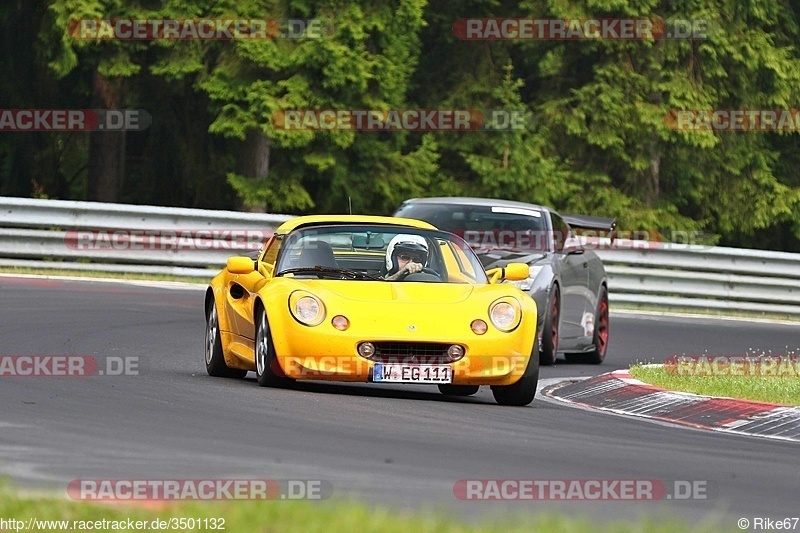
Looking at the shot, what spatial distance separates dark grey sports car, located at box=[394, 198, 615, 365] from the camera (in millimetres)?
15656

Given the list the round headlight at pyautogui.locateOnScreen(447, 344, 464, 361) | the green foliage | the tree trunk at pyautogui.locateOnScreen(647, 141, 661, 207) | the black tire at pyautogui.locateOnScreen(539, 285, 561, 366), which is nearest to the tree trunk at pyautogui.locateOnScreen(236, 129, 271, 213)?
the green foliage

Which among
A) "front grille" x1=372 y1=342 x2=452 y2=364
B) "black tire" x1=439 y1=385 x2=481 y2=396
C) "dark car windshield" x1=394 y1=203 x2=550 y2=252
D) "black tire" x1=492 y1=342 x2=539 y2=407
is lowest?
"black tire" x1=439 y1=385 x2=481 y2=396

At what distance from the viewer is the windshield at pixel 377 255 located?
12273 millimetres

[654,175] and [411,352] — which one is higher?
[654,175]

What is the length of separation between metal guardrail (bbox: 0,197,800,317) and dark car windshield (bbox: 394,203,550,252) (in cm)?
614

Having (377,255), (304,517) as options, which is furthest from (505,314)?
(304,517)

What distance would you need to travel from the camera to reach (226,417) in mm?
9500

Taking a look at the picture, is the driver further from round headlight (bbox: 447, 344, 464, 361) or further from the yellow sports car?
round headlight (bbox: 447, 344, 464, 361)

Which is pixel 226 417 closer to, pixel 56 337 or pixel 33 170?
pixel 56 337

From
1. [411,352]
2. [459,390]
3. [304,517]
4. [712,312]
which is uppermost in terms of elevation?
[411,352]

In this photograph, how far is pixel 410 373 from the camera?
36.4 ft

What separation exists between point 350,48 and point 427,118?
233 inches

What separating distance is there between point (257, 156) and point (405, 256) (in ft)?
53.2

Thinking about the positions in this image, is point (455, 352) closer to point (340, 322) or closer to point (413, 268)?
point (340, 322)
